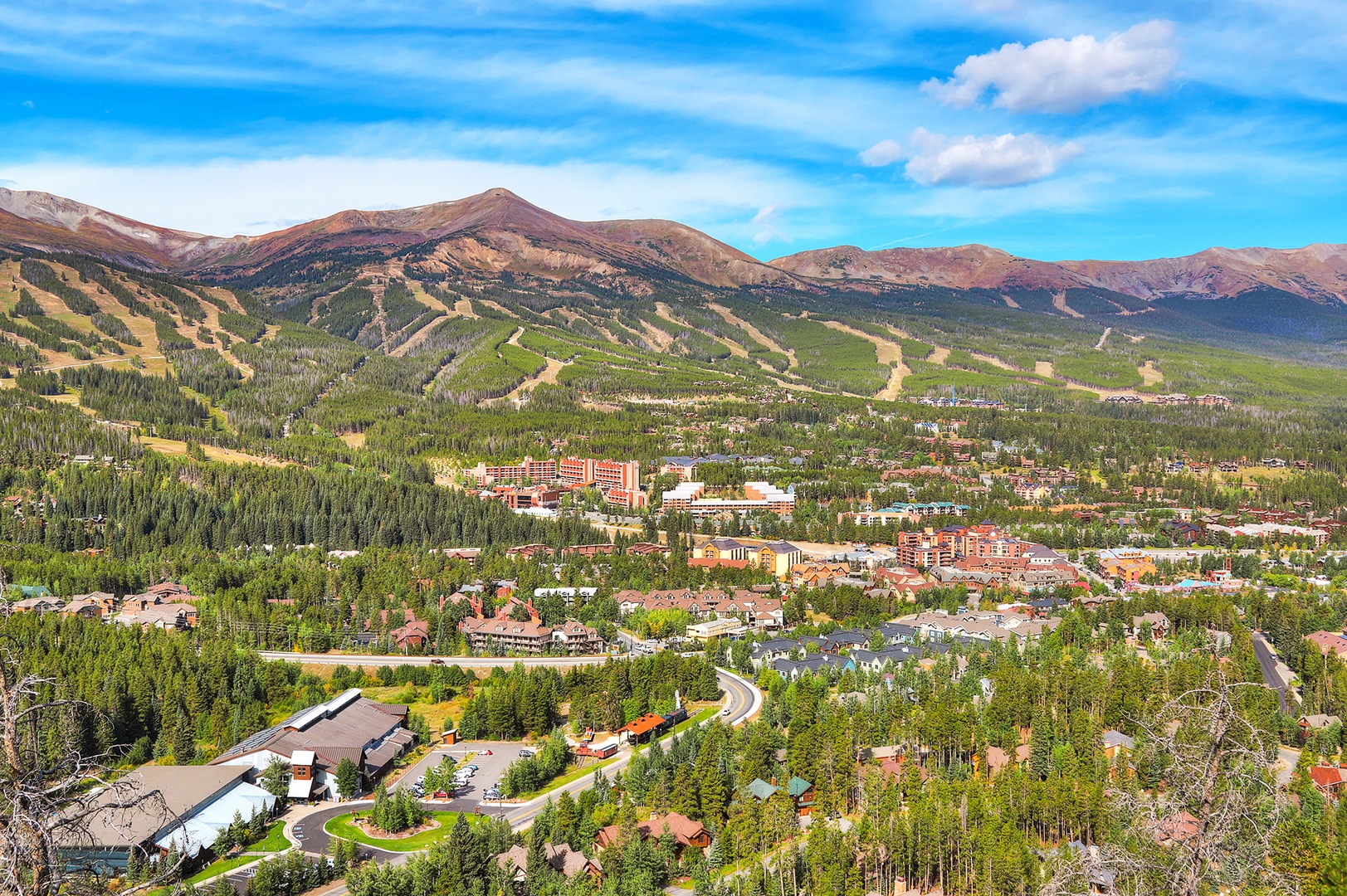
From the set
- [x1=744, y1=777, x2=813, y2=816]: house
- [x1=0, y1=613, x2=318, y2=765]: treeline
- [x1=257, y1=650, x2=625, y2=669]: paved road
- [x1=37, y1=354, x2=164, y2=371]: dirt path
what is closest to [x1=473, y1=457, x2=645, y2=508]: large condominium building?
[x1=257, y1=650, x2=625, y2=669]: paved road

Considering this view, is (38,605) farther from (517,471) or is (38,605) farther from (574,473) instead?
(574,473)

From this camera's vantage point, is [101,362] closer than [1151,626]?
No

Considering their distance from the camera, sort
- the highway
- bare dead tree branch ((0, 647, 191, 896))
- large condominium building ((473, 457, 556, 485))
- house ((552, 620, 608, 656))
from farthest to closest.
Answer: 1. large condominium building ((473, 457, 556, 485))
2. house ((552, 620, 608, 656))
3. the highway
4. bare dead tree branch ((0, 647, 191, 896))

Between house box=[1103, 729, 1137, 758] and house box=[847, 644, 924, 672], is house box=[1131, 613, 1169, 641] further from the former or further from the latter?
house box=[1103, 729, 1137, 758]

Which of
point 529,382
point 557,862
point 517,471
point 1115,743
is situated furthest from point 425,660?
point 529,382

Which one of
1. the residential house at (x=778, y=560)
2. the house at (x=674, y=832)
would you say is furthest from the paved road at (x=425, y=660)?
the residential house at (x=778, y=560)

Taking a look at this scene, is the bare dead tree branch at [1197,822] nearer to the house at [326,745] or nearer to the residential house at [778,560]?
the house at [326,745]
